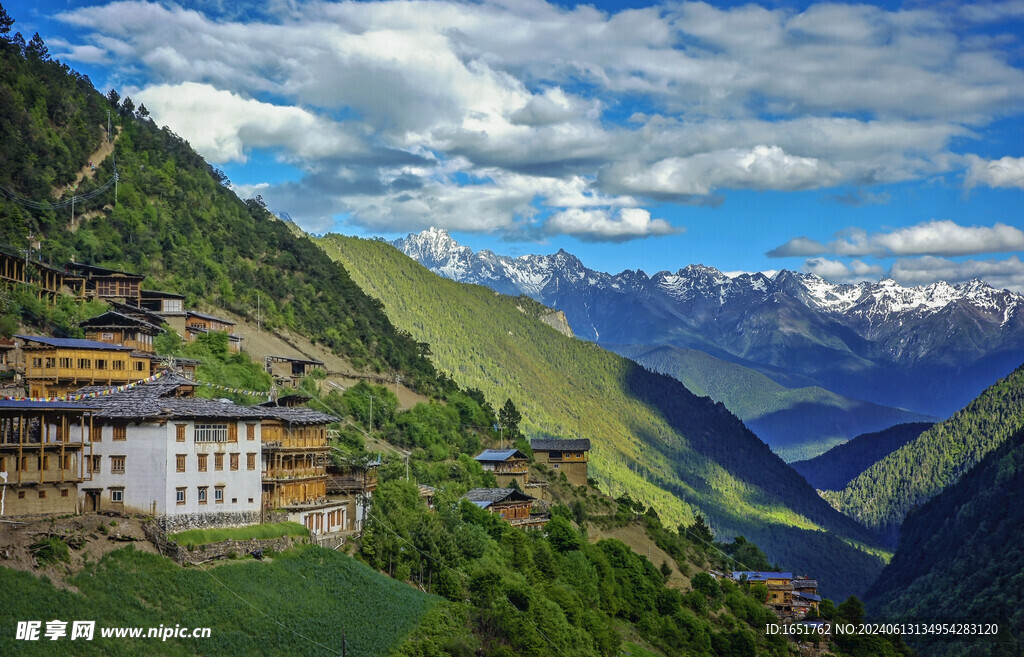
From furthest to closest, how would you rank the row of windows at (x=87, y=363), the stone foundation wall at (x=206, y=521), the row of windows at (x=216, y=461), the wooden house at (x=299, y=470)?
the row of windows at (x=87, y=363) → the wooden house at (x=299, y=470) → the row of windows at (x=216, y=461) → the stone foundation wall at (x=206, y=521)

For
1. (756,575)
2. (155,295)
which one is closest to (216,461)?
(155,295)

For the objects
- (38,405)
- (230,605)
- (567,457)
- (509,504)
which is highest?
(38,405)

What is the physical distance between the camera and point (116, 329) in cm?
10331

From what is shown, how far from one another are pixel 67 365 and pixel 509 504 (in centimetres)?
5116

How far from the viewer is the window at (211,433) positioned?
6781 centimetres

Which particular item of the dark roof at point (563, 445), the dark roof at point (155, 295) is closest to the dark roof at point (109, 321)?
the dark roof at point (155, 295)

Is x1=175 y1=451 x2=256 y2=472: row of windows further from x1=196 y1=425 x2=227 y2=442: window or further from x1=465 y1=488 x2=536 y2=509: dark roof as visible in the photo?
x1=465 y1=488 x2=536 y2=509: dark roof

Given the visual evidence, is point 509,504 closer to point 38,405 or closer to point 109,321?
point 109,321

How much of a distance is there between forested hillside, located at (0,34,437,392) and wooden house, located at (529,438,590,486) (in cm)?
2428

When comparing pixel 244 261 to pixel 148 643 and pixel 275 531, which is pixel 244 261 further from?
pixel 148 643

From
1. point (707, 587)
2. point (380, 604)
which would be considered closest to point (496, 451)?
point (707, 587)

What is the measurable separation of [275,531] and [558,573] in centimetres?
4291

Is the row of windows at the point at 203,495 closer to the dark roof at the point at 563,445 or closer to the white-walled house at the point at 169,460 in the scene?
the white-walled house at the point at 169,460

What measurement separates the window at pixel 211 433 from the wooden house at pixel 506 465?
80.7 metres
